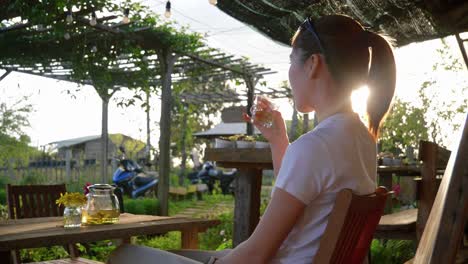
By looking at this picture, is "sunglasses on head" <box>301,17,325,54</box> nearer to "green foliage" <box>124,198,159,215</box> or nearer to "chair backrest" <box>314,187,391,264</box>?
"chair backrest" <box>314,187,391,264</box>

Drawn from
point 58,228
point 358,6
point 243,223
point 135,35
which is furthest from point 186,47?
point 58,228

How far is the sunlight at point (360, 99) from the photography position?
4.85 ft

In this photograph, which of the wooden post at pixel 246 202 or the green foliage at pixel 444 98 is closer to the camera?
the wooden post at pixel 246 202

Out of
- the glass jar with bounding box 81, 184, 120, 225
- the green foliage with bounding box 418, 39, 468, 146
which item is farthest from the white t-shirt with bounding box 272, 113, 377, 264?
the green foliage with bounding box 418, 39, 468, 146

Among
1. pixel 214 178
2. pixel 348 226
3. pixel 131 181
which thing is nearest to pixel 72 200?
pixel 348 226

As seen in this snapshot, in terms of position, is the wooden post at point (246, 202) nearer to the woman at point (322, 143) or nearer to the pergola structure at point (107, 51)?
the woman at point (322, 143)

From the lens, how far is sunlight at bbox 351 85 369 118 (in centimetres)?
148

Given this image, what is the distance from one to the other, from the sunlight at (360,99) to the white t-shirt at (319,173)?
0.11 metres

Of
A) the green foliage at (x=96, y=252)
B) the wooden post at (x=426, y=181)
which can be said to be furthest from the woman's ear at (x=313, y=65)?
the green foliage at (x=96, y=252)

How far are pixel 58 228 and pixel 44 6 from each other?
530 centimetres

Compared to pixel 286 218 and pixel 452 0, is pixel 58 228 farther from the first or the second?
pixel 452 0

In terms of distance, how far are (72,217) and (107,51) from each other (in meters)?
8.03

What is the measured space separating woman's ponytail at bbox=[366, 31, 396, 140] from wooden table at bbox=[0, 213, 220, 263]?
3.24 ft

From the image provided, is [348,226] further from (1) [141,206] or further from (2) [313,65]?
(1) [141,206]
